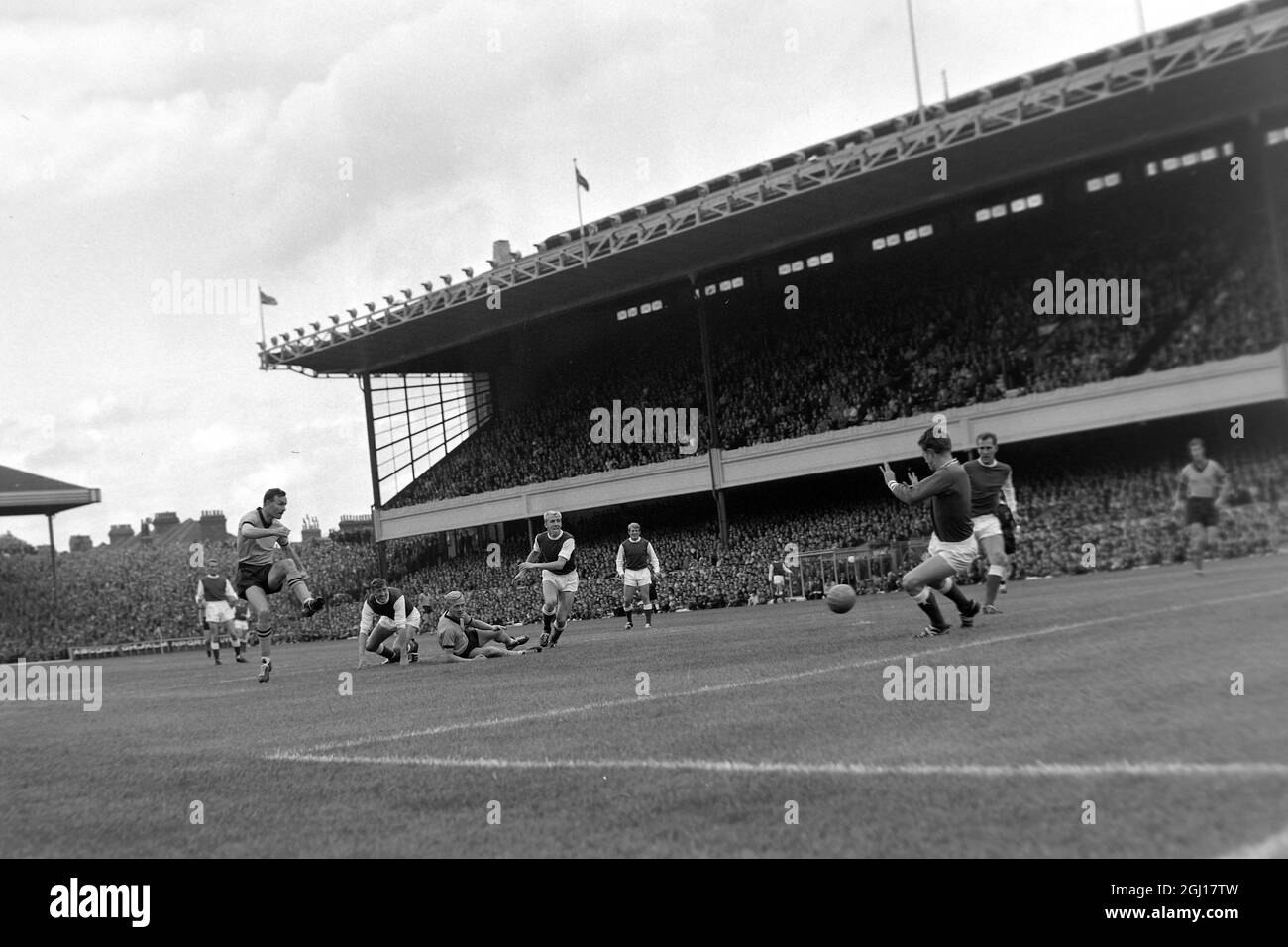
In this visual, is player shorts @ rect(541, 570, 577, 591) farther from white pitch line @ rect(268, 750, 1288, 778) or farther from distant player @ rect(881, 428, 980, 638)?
white pitch line @ rect(268, 750, 1288, 778)

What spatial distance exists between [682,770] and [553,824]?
102 centimetres

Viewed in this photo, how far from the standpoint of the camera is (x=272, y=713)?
10922 mm

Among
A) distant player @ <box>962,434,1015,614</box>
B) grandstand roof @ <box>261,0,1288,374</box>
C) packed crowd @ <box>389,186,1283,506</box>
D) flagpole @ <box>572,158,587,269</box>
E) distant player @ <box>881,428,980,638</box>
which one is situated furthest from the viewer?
flagpole @ <box>572,158,587,269</box>

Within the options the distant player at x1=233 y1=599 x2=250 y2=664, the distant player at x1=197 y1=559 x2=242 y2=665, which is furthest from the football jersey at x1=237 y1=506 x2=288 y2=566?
the distant player at x1=197 y1=559 x2=242 y2=665

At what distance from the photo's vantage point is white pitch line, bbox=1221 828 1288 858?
3.36m

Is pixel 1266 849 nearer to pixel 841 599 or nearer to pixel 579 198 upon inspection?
pixel 841 599

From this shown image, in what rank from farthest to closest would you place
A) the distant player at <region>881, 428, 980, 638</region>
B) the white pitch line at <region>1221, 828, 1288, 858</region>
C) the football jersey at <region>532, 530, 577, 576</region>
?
the football jersey at <region>532, 530, 577, 576</region>, the distant player at <region>881, 428, 980, 638</region>, the white pitch line at <region>1221, 828, 1288, 858</region>

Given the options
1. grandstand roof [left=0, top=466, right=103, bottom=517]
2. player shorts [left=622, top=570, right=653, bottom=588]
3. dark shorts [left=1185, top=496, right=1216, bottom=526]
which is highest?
grandstand roof [left=0, top=466, right=103, bottom=517]

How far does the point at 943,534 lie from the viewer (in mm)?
11273

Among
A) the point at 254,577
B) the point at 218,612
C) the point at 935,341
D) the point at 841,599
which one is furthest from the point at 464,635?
the point at 935,341

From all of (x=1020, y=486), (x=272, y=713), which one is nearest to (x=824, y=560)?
(x=1020, y=486)

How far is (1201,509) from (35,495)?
39.2m

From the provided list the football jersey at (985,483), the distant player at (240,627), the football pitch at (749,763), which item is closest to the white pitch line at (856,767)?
the football pitch at (749,763)

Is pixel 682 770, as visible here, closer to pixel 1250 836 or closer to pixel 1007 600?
pixel 1250 836
